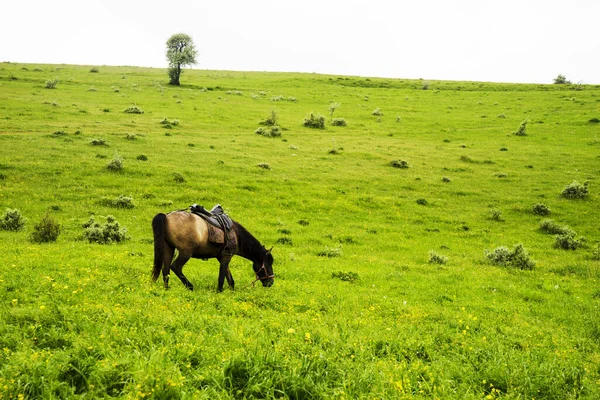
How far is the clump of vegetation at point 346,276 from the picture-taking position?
15.1 meters

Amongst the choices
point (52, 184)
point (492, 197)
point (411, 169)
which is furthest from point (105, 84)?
point (492, 197)

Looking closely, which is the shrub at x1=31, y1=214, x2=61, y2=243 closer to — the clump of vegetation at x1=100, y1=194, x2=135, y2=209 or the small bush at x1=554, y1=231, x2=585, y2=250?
the clump of vegetation at x1=100, y1=194, x2=135, y2=209

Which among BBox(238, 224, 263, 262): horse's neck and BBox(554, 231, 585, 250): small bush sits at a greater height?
BBox(238, 224, 263, 262): horse's neck

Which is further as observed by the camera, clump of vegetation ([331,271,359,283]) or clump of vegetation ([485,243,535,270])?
clump of vegetation ([485,243,535,270])

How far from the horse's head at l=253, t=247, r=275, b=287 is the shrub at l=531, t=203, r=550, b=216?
24381mm

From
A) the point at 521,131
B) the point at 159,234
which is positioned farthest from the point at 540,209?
the point at 521,131

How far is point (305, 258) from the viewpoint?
17938mm

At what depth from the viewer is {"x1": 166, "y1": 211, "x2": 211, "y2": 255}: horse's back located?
35.6ft

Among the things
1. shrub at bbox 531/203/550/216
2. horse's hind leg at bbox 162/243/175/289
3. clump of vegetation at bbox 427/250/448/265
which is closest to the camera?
horse's hind leg at bbox 162/243/175/289

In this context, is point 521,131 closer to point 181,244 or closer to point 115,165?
point 115,165

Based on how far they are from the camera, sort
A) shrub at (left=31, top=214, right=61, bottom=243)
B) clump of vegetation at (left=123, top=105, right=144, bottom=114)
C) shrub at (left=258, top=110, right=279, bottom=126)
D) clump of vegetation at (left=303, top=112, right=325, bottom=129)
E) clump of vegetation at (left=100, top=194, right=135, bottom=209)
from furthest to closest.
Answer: clump of vegetation at (left=303, top=112, right=325, bottom=129)
shrub at (left=258, top=110, right=279, bottom=126)
clump of vegetation at (left=123, top=105, right=144, bottom=114)
clump of vegetation at (left=100, top=194, right=135, bottom=209)
shrub at (left=31, top=214, right=61, bottom=243)

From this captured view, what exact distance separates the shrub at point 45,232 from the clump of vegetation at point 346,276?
12405 millimetres

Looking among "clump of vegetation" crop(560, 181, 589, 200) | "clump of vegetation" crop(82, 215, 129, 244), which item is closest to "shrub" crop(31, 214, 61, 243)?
"clump of vegetation" crop(82, 215, 129, 244)

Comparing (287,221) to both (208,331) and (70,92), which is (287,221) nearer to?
(208,331)
